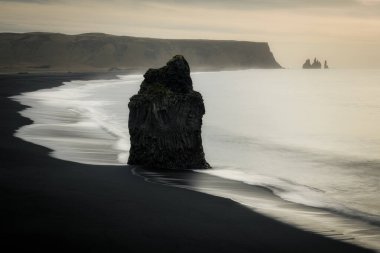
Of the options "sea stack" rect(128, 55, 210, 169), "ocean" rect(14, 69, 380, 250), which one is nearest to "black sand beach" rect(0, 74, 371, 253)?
"ocean" rect(14, 69, 380, 250)

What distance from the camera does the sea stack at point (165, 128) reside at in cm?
1638

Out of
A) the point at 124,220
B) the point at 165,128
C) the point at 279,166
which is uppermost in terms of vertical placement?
the point at 165,128

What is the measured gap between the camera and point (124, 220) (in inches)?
408

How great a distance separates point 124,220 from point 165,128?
6189mm

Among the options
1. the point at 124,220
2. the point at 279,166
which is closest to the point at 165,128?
the point at 124,220

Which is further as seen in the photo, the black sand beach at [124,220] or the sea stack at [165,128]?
the sea stack at [165,128]

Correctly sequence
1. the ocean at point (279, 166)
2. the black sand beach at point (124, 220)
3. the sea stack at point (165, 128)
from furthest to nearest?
the sea stack at point (165, 128) < the ocean at point (279, 166) < the black sand beach at point (124, 220)

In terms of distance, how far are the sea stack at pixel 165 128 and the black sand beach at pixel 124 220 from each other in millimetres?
1908

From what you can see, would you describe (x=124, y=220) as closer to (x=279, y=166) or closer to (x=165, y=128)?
(x=165, y=128)

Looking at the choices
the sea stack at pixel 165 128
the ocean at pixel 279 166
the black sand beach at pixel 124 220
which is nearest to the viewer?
the black sand beach at pixel 124 220

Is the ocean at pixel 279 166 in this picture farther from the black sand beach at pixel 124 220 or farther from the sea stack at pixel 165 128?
the black sand beach at pixel 124 220

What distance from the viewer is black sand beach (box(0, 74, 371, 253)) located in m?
9.02

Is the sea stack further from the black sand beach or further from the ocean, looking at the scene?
the black sand beach

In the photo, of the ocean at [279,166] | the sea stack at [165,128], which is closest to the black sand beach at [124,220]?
the ocean at [279,166]
